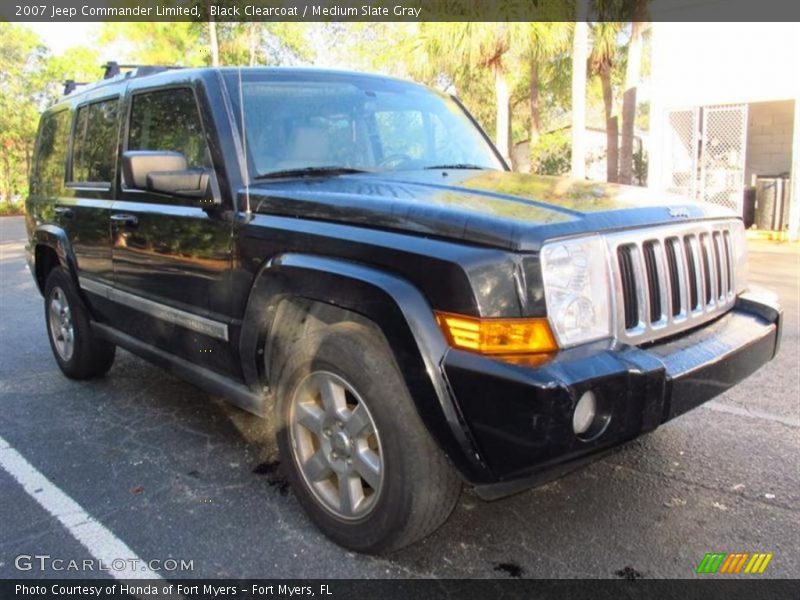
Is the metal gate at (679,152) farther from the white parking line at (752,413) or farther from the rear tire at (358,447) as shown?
the rear tire at (358,447)

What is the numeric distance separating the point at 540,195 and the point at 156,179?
1.71 m

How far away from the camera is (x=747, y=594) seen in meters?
2.46

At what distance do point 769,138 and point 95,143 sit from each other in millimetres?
16549

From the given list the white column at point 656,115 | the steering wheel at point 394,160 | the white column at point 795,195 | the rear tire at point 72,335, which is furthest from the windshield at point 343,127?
the white column at point 656,115

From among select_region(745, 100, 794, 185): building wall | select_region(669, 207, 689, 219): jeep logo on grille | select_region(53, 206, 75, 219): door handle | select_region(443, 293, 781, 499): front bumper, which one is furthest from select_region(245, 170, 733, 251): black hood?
select_region(745, 100, 794, 185): building wall

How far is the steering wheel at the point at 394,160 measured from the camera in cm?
352

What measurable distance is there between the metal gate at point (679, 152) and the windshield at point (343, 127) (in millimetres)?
12665

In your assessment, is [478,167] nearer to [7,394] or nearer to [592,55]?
[7,394]

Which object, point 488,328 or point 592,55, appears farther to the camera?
point 592,55

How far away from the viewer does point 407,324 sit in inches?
91.2

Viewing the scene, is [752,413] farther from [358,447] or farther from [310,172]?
[310,172]

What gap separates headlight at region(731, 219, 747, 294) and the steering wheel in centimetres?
163

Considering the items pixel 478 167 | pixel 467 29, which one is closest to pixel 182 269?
pixel 478 167
